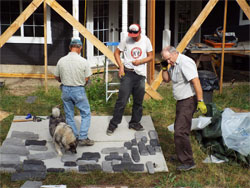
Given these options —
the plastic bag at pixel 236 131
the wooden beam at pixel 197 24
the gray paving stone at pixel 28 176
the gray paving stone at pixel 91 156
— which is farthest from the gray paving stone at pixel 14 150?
the wooden beam at pixel 197 24

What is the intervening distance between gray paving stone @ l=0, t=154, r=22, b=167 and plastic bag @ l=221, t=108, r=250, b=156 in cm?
327

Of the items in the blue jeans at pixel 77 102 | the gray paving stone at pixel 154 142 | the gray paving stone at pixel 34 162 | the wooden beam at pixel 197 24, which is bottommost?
the gray paving stone at pixel 34 162

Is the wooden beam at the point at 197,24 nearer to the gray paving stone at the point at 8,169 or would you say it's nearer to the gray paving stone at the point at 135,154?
the gray paving stone at the point at 135,154

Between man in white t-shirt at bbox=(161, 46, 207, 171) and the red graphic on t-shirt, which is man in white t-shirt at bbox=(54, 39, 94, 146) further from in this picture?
man in white t-shirt at bbox=(161, 46, 207, 171)

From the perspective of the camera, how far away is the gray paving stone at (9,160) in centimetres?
577

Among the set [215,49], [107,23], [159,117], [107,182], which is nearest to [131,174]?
[107,182]

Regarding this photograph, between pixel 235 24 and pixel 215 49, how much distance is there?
484 centimetres

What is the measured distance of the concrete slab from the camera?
19.4 ft

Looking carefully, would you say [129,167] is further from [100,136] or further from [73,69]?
[73,69]

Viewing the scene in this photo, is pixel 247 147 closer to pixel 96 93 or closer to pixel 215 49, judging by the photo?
pixel 96 93

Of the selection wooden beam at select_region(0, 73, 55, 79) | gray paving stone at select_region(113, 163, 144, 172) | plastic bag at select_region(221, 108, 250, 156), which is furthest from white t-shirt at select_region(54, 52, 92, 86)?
wooden beam at select_region(0, 73, 55, 79)

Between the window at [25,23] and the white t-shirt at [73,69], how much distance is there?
21.3ft

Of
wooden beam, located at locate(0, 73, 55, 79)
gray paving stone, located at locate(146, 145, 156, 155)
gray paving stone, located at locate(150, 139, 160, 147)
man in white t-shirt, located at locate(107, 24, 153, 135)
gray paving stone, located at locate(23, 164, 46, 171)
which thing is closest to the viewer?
gray paving stone, located at locate(23, 164, 46, 171)

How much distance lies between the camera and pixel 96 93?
30.5 feet
